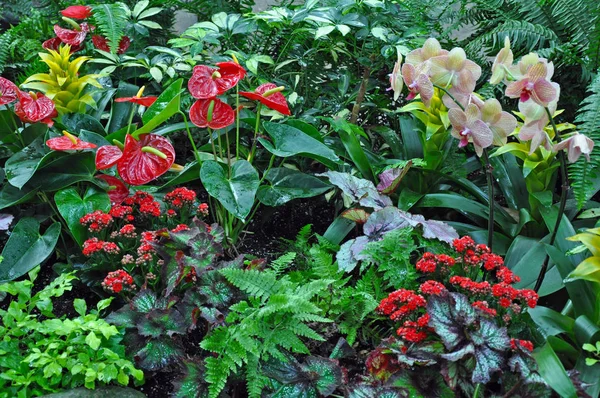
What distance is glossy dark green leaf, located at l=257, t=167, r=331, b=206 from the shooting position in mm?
2941

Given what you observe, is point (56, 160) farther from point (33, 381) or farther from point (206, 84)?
point (33, 381)

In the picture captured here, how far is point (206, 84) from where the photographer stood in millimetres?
2730

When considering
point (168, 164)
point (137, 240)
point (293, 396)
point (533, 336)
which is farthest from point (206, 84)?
point (533, 336)

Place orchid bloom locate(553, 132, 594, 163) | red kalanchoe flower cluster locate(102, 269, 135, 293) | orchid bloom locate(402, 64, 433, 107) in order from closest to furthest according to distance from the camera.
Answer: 1. orchid bloom locate(553, 132, 594, 163)
2. orchid bloom locate(402, 64, 433, 107)
3. red kalanchoe flower cluster locate(102, 269, 135, 293)

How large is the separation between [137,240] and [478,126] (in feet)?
4.52

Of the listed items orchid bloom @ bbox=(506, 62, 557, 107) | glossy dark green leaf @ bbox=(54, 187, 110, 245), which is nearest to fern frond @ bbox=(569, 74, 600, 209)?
orchid bloom @ bbox=(506, 62, 557, 107)

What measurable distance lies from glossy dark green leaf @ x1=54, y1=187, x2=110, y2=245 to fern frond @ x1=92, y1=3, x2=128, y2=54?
97 centimetres

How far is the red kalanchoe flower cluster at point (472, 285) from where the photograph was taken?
7.23ft

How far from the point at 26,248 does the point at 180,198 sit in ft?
2.14

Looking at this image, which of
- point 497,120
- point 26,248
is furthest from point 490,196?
point 26,248

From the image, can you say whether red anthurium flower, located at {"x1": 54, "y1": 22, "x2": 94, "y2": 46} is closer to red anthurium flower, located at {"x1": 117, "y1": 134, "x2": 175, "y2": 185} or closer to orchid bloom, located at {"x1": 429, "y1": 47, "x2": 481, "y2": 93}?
red anthurium flower, located at {"x1": 117, "y1": 134, "x2": 175, "y2": 185}

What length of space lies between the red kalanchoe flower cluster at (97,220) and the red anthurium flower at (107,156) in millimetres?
180

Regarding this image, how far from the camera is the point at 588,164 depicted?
8.79ft

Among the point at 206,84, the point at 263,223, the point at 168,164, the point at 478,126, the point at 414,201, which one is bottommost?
the point at 263,223
